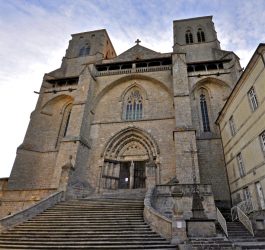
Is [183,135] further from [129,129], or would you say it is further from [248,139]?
[129,129]

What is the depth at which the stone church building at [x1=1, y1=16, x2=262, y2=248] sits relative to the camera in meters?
12.6

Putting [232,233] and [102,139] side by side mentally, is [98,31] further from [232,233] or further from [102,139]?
[232,233]

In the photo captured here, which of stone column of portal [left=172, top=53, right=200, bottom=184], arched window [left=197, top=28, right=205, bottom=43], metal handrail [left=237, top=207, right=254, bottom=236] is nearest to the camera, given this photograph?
metal handrail [left=237, top=207, right=254, bottom=236]

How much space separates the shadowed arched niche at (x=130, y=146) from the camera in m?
15.1

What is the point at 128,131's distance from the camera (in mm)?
15891

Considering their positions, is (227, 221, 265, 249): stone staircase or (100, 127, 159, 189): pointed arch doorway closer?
(227, 221, 265, 249): stone staircase

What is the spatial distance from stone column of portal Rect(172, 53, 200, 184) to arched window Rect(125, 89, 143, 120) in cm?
337

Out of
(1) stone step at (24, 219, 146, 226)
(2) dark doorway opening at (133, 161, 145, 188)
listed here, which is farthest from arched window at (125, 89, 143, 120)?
(1) stone step at (24, 219, 146, 226)

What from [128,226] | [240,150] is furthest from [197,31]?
[128,226]

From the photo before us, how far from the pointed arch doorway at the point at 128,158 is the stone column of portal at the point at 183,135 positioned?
230 centimetres

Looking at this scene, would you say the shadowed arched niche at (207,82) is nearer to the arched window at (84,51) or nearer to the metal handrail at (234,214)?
the metal handrail at (234,214)

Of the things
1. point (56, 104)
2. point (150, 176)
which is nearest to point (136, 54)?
point (56, 104)

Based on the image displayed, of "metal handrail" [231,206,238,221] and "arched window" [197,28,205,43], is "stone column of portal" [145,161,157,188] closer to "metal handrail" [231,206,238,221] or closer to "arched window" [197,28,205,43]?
"metal handrail" [231,206,238,221]

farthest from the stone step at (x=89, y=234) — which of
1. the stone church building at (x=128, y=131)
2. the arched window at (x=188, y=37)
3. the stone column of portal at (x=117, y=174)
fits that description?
the arched window at (x=188, y=37)
